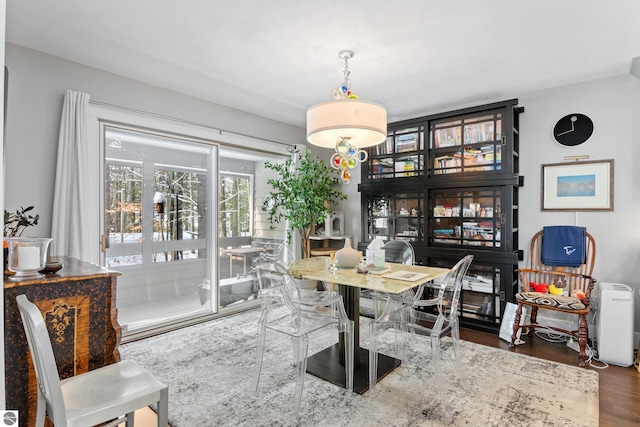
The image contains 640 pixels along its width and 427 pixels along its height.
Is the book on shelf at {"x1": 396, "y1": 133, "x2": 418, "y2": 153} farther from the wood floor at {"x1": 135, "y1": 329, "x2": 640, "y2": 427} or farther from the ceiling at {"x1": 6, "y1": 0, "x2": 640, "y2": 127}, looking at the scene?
the wood floor at {"x1": 135, "y1": 329, "x2": 640, "y2": 427}

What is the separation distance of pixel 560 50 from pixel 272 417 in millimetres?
A: 3418

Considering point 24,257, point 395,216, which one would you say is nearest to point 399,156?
point 395,216

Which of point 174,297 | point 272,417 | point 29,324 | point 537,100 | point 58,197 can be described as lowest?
point 272,417

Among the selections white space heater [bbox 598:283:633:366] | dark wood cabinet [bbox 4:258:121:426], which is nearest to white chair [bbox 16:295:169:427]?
dark wood cabinet [bbox 4:258:121:426]

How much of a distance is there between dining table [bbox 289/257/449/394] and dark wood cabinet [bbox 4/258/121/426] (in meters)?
1.28

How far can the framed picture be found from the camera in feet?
10.8

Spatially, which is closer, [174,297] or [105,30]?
[105,30]

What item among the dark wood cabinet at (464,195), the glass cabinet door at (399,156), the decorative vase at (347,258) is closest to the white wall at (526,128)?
the dark wood cabinet at (464,195)

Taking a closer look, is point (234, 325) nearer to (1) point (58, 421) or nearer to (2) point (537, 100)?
(1) point (58, 421)

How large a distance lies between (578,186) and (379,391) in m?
2.84

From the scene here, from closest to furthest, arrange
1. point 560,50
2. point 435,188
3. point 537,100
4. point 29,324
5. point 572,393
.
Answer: point 29,324
point 572,393
point 560,50
point 537,100
point 435,188

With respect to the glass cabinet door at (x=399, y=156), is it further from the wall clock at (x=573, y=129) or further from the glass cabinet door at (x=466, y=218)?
the wall clock at (x=573, y=129)

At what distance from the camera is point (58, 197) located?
9.17ft

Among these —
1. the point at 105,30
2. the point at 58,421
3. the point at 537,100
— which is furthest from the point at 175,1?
the point at 537,100
